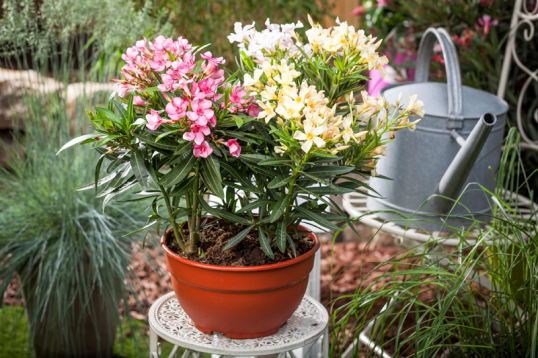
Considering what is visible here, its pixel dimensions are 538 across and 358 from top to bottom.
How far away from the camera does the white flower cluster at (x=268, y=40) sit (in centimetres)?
77

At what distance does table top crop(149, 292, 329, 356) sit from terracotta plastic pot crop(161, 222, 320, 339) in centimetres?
2

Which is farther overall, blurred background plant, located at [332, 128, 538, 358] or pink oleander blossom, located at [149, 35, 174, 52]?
blurred background plant, located at [332, 128, 538, 358]

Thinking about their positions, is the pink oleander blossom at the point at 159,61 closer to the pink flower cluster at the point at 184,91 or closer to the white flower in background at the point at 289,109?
the pink flower cluster at the point at 184,91

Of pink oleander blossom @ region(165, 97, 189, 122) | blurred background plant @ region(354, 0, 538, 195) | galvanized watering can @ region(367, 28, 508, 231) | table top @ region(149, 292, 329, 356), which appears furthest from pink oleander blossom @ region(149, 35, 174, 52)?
blurred background plant @ region(354, 0, 538, 195)

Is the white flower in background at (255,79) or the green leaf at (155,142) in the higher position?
the white flower in background at (255,79)

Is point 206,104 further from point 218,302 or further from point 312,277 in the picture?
point 312,277

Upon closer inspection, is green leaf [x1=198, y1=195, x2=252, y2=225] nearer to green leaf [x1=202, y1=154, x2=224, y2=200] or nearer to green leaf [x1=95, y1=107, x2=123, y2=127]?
green leaf [x1=202, y1=154, x2=224, y2=200]

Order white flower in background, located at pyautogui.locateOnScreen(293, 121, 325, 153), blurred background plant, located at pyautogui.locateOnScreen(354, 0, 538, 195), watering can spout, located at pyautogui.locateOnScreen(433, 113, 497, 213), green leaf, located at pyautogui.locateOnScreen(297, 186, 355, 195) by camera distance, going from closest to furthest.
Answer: white flower in background, located at pyautogui.locateOnScreen(293, 121, 325, 153) → green leaf, located at pyautogui.locateOnScreen(297, 186, 355, 195) → watering can spout, located at pyautogui.locateOnScreen(433, 113, 497, 213) → blurred background plant, located at pyautogui.locateOnScreen(354, 0, 538, 195)

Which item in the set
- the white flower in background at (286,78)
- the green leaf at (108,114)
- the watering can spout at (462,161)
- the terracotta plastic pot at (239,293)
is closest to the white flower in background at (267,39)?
the white flower in background at (286,78)

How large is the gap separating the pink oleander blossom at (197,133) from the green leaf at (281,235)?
20 cm

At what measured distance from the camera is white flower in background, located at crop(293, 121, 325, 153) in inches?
25.1

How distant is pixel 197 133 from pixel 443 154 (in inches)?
27.7

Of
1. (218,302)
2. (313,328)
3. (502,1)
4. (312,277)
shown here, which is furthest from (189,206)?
(502,1)

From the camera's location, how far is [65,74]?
1532 millimetres
